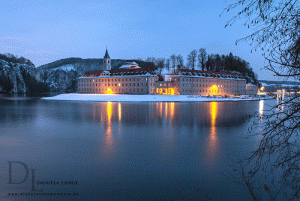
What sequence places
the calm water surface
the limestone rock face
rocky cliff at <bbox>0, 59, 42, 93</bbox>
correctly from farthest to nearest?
the limestone rock face → rocky cliff at <bbox>0, 59, 42, 93</bbox> → the calm water surface

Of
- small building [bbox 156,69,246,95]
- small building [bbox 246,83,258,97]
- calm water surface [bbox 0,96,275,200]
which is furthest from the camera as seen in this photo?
small building [bbox 246,83,258,97]

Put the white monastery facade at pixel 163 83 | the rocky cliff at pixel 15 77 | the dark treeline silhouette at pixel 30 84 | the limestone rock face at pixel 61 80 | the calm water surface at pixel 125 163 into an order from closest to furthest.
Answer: the calm water surface at pixel 125 163 < the white monastery facade at pixel 163 83 < the rocky cliff at pixel 15 77 < the dark treeline silhouette at pixel 30 84 < the limestone rock face at pixel 61 80

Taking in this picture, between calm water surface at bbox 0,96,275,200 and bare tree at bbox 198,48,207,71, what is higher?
bare tree at bbox 198,48,207,71

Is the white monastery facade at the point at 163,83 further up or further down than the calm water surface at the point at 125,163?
further up

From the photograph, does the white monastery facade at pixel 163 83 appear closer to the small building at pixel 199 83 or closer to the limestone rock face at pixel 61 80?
the small building at pixel 199 83

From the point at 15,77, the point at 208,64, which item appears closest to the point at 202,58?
the point at 208,64

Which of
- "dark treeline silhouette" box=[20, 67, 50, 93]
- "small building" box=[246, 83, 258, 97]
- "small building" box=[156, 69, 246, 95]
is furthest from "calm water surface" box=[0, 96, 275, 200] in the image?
"dark treeline silhouette" box=[20, 67, 50, 93]

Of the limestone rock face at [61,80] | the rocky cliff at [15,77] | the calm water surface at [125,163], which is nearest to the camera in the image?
the calm water surface at [125,163]

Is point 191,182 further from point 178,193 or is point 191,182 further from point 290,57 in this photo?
point 290,57

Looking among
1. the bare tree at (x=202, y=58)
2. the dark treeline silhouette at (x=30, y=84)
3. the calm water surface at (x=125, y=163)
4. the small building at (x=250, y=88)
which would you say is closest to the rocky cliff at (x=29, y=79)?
the dark treeline silhouette at (x=30, y=84)

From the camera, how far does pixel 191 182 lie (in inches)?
292

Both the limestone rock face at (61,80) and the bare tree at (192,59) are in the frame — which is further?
the limestone rock face at (61,80)

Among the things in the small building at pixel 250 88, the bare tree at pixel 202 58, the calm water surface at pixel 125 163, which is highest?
the bare tree at pixel 202 58

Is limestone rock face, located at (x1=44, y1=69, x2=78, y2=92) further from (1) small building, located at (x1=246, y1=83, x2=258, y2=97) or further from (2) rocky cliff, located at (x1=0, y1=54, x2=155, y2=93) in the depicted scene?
(1) small building, located at (x1=246, y1=83, x2=258, y2=97)
